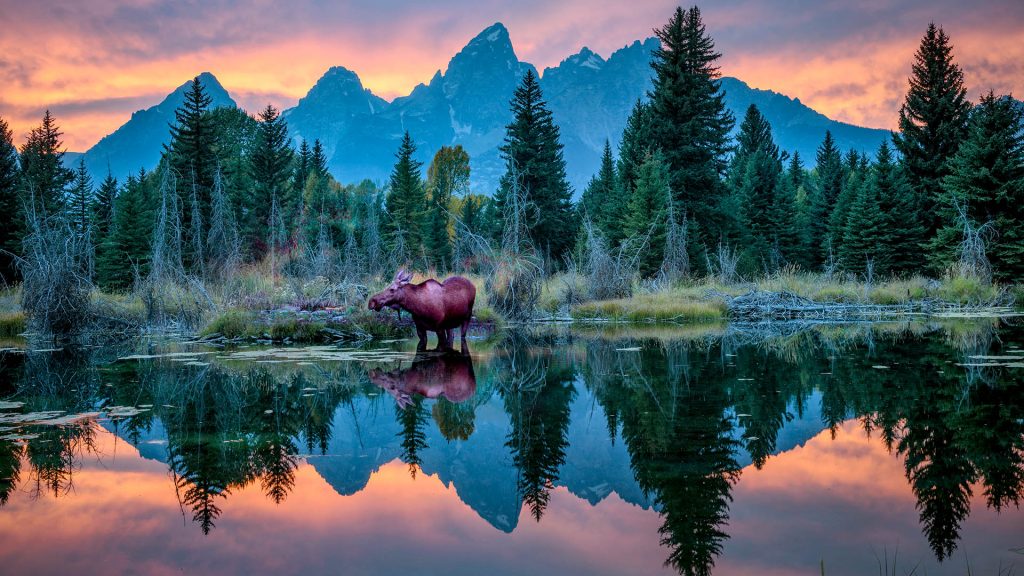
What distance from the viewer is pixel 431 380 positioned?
9.28 m

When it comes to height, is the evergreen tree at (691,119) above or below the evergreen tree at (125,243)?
above

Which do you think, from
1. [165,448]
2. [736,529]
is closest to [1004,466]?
[736,529]

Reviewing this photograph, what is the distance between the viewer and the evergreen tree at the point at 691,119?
35.7m

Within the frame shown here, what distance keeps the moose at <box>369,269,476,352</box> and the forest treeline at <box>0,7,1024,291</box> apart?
5665 mm

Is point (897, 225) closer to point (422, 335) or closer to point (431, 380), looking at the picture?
point (422, 335)

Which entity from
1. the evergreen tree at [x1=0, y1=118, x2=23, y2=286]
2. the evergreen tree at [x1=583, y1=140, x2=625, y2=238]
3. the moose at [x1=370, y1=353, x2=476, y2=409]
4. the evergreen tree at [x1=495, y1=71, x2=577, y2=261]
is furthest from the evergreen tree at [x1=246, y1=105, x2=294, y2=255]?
the moose at [x1=370, y1=353, x2=476, y2=409]

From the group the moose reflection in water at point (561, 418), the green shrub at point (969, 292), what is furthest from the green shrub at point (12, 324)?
the green shrub at point (969, 292)

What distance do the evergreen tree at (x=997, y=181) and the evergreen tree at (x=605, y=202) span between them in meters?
15.3

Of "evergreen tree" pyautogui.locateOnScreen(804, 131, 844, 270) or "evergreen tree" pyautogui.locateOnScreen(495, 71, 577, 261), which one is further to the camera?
"evergreen tree" pyautogui.locateOnScreen(804, 131, 844, 270)

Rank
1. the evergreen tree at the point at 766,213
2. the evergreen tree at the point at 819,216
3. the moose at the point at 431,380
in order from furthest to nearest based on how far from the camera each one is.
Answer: the evergreen tree at the point at 819,216
the evergreen tree at the point at 766,213
the moose at the point at 431,380

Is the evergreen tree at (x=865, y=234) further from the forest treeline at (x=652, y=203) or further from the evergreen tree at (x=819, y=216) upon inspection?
the evergreen tree at (x=819, y=216)

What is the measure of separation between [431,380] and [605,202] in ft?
134

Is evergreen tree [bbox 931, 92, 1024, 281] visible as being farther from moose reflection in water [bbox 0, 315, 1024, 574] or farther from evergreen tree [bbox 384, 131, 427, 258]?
evergreen tree [bbox 384, 131, 427, 258]

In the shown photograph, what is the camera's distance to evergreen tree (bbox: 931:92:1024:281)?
2617 centimetres
